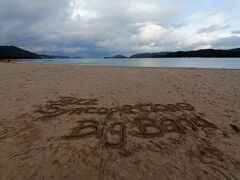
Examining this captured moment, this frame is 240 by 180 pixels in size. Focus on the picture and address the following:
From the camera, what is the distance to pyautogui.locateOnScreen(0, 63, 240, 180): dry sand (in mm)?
3623

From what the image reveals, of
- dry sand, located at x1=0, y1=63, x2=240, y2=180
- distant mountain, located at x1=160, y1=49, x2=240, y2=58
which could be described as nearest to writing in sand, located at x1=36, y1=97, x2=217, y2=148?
dry sand, located at x1=0, y1=63, x2=240, y2=180

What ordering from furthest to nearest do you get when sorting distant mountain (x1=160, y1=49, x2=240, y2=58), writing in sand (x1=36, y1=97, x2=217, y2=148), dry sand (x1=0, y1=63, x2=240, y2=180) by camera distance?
distant mountain (x1=160, y1=49, x2=240, y2=58) < writing in sand (x1=36, y1=97, x2=217, y2=148) < dry sand (x1=0, y1=63, x2=240, y2=180)

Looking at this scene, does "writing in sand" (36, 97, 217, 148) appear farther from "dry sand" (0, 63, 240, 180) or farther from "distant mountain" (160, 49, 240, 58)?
"distant mountain" (160, 49, 240, 58)

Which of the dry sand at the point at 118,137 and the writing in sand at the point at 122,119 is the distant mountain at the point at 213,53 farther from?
the writing in sand at the point at 122,119

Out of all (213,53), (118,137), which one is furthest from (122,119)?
(213,53)

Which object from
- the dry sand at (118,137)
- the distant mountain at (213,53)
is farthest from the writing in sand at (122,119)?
the distant mountain at (213,53)

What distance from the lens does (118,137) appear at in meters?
4.70

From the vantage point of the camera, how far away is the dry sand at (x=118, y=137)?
362 cm

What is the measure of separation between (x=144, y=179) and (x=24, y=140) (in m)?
2.91

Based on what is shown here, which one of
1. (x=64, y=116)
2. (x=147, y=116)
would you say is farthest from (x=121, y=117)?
(x=64, y=116)

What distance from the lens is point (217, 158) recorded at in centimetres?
401

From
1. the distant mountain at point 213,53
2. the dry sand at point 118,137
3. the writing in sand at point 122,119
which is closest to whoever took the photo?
the dry sand at point 118,137

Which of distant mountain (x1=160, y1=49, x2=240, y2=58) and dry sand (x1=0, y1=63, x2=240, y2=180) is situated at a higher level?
dry sand (x1=0, y1=63, x2=240, y2=180)

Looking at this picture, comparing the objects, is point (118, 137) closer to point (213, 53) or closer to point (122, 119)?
point (122, 119)
